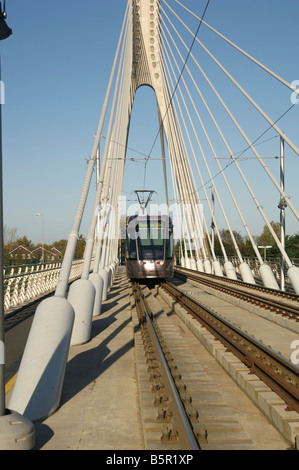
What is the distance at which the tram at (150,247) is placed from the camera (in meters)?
24.3

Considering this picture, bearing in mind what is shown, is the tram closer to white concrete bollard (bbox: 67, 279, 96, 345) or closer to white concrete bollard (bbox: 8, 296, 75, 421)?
white concrete bollard (bbox: 67, 279, 96, 345)

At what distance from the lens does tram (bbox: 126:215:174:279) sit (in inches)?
956

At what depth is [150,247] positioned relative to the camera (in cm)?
2438

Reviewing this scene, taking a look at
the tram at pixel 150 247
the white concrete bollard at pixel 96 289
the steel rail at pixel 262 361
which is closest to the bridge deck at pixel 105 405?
the steel rail at pixel 262 361

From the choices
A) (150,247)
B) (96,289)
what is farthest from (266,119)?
(150,247)

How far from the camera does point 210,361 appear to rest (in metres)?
9.05

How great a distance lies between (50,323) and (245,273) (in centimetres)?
2073

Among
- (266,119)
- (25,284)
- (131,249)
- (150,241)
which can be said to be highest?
(266,119)

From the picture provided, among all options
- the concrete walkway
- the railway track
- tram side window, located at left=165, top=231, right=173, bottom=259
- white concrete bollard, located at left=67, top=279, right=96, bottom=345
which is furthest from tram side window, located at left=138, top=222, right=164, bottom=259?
the railway track

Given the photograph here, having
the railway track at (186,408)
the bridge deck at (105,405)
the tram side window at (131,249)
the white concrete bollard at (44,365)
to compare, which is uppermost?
the tram side window at (131,249)

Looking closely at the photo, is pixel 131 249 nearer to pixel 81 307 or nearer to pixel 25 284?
pixel 25 284

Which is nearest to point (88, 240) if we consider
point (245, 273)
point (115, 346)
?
point (115, 346)

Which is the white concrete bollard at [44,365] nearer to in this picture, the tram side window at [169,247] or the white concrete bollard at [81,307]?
the white concrete bollard at [81,307]
